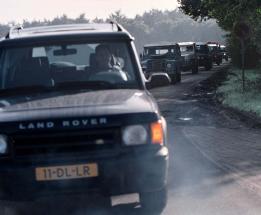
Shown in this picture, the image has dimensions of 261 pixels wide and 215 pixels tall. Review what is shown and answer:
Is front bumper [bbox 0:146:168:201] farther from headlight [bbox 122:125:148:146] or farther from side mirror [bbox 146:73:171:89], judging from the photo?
side mirror [bbox 146:73:171:89]

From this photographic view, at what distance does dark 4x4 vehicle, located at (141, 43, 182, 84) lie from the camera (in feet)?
79.9

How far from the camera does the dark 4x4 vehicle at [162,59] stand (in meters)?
24.4

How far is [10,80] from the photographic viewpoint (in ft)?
18.6

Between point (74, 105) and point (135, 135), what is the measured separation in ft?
1.95

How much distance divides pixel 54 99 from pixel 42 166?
2.49 feet

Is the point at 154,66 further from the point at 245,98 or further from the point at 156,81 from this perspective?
the point at 156,81

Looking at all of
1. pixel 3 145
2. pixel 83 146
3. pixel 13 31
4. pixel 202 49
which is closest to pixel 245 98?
pixel 13 31

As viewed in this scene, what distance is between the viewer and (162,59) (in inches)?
976

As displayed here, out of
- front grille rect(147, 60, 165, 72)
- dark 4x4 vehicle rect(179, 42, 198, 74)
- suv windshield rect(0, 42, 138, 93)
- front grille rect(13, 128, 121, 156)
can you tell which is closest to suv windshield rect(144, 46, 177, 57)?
front grille rect(147, 60, 165, 72)

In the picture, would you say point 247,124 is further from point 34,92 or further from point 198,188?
point 34,92

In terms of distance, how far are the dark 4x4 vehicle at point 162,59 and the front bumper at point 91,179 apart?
64.3 ft

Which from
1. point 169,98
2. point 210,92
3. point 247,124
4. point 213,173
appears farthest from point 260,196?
point 210,92

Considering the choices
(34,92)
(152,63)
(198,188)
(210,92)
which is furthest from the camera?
(152,63)

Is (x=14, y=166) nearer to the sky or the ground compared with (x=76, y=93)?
nearer to the ground
